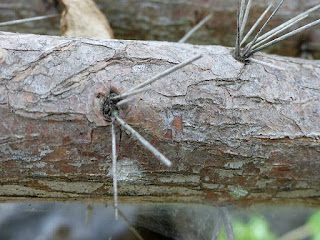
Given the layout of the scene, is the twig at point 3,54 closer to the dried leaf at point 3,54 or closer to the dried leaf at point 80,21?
the dried leaf at point 3,54

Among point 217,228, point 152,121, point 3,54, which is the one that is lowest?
point 217,228

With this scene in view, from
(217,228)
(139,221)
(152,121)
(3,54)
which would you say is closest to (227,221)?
(217,228)

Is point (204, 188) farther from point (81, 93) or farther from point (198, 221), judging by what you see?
point (81, 93)

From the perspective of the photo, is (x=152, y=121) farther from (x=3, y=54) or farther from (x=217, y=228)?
A: (x=217, y=228)

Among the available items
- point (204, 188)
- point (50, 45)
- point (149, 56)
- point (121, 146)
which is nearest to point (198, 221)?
point (204, 188)

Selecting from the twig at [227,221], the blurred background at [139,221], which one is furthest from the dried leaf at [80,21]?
the twig at [227,221]

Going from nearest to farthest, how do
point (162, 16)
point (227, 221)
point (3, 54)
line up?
point (3, 54) → point (227, 221) → point (162, 16)
